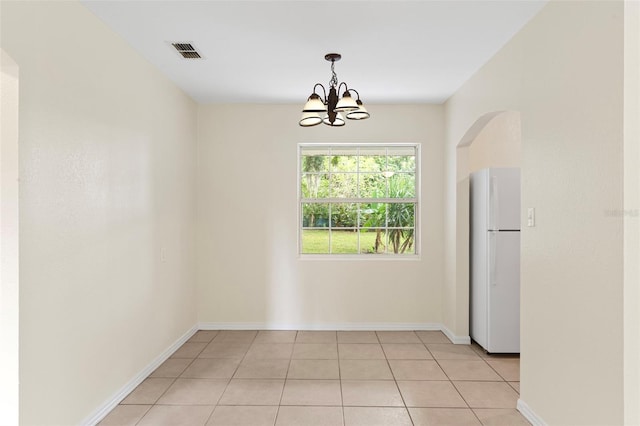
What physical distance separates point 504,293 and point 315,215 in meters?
2.29

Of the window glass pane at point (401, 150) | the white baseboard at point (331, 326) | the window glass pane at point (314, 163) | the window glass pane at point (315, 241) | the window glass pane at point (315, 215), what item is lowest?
the white baseboard at point (331, 326)

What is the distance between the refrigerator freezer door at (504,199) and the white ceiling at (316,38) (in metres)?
1.01

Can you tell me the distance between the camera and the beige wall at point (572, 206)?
204 cm

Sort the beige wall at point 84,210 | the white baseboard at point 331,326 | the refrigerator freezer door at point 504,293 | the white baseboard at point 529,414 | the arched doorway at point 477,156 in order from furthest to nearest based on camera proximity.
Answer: the white baseboard at point 331,326 < the arched doorway at point 477,156 < the refrigerator freezer door at point 504,293 < the white baseboard at point 529,414 < the beige wall at point 84,210

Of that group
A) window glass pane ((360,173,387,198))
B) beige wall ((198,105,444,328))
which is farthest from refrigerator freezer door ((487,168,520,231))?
window glass pane ((360,173,387,198))

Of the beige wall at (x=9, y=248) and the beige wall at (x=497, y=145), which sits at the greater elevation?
the beige wall at (x=497, y=145)

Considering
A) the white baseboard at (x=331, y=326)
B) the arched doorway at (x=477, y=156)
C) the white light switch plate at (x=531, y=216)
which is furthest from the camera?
the white baseboard at (x=331, y=326)

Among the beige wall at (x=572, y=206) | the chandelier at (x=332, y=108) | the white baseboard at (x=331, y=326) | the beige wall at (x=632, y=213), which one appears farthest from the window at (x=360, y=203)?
the beige wall at (x=632, y=213)

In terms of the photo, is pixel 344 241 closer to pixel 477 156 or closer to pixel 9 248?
pixel 477 156

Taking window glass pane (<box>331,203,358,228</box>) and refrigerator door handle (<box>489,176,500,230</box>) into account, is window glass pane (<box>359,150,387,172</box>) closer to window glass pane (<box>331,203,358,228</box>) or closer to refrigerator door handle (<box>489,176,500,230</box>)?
window glass pane (<box>331,203,358,228</box>)

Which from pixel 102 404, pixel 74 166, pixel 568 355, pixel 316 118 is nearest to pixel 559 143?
pixel 568 355

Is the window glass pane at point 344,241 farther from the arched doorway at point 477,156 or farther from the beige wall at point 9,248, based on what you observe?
the beige wall at point 9,248

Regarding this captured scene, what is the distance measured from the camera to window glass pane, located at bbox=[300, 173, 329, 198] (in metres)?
5.18

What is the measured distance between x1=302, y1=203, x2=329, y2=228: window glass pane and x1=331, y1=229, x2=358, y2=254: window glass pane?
18 cm
